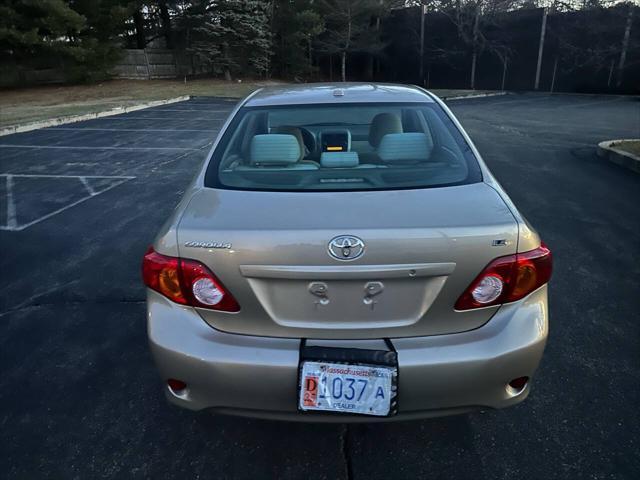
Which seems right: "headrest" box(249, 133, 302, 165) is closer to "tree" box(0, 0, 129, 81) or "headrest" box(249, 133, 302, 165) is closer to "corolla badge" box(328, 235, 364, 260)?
"corolla badge" box(328, 235, 364, 260)

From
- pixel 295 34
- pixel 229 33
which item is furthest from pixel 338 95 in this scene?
pixel 295 34

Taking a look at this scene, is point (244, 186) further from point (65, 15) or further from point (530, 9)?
point (530, 9)

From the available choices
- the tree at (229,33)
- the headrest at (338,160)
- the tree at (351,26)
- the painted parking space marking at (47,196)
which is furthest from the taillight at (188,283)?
the tree at (351,26)

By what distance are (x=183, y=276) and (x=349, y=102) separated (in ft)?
4.85

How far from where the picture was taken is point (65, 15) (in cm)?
2214

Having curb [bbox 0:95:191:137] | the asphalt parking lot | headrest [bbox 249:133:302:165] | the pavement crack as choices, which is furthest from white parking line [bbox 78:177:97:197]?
curb [bbox 0:95:191:137]

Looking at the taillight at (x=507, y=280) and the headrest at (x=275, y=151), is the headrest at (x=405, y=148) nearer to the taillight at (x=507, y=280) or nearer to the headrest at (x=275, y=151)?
the headrest at (x=275, y=151)

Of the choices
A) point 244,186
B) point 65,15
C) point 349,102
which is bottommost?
point 244,186

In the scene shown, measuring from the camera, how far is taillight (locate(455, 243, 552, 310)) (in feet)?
5.63

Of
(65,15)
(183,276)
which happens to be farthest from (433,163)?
(65,15)

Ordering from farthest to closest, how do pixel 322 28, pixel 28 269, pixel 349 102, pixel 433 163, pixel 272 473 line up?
1. pixel 322 28
2. pixel 28 269
3. pixel 349 102
4. pixel 433 163
5. pixel 272 473

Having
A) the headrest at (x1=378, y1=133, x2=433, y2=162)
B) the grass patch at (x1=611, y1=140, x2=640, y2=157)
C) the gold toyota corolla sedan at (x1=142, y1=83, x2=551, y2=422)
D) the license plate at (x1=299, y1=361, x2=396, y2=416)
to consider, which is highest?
the headrest at (x1=378, y1=133, x2=433, y2=162)

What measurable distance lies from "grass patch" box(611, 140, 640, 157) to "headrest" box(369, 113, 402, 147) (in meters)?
6.44

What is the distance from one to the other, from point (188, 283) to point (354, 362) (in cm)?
70
